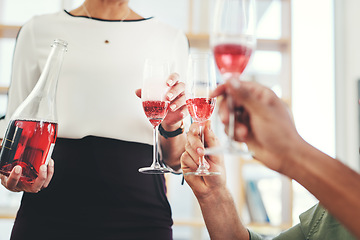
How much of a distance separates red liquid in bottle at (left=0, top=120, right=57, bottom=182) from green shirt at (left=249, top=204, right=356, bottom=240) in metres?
0.66

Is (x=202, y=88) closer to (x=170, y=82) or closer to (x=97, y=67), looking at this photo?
(x=170, y=82)

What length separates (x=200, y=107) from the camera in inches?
41.9

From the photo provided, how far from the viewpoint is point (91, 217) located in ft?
3.99

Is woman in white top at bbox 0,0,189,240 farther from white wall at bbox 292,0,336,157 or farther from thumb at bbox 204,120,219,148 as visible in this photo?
white wall at bbox 292,0,336,157

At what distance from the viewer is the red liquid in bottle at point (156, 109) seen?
1107 millimetres

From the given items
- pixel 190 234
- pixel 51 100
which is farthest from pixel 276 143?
pixel 190 234

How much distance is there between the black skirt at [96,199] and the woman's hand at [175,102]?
18cm

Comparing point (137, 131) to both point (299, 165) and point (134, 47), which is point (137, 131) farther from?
point (299, 165)

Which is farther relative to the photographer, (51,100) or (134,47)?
(134,47)

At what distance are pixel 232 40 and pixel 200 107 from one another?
39 centimetres

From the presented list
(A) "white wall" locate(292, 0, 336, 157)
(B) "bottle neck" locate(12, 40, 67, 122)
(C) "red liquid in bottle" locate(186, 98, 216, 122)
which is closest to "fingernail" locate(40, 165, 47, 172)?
(B) "bottle neck" locate(12, 40, 67, 122)

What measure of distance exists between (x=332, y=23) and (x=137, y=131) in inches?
119

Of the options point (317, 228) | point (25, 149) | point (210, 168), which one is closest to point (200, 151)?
point (210, 168)

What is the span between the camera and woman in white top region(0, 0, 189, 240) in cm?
121
